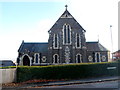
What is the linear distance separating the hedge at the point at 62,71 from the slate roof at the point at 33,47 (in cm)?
1838

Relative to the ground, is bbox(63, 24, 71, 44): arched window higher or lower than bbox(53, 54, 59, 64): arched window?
higher

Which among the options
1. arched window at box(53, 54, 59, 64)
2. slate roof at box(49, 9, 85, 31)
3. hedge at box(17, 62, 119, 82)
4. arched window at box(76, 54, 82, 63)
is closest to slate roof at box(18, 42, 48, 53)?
arched window at box(53, 54, 59, 64)

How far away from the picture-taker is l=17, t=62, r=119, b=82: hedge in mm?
16375

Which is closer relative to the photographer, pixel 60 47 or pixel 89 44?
pixel 60 47

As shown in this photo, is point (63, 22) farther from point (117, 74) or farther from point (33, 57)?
point (117, 74)

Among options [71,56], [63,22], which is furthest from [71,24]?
[71,56]

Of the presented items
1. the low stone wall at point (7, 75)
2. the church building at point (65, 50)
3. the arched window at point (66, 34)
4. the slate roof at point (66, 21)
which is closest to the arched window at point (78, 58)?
the church building at point (65, 50)

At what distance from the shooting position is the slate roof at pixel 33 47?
1406 inches

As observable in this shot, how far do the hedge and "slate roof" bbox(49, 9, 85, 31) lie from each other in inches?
683

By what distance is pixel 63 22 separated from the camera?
33.5 meters

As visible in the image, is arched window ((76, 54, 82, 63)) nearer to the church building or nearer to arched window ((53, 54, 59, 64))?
the church building

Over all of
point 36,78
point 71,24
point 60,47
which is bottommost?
point 36,78

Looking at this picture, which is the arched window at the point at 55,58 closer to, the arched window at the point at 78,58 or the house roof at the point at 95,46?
the arched window at the point at 78,58

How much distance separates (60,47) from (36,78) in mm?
16204
